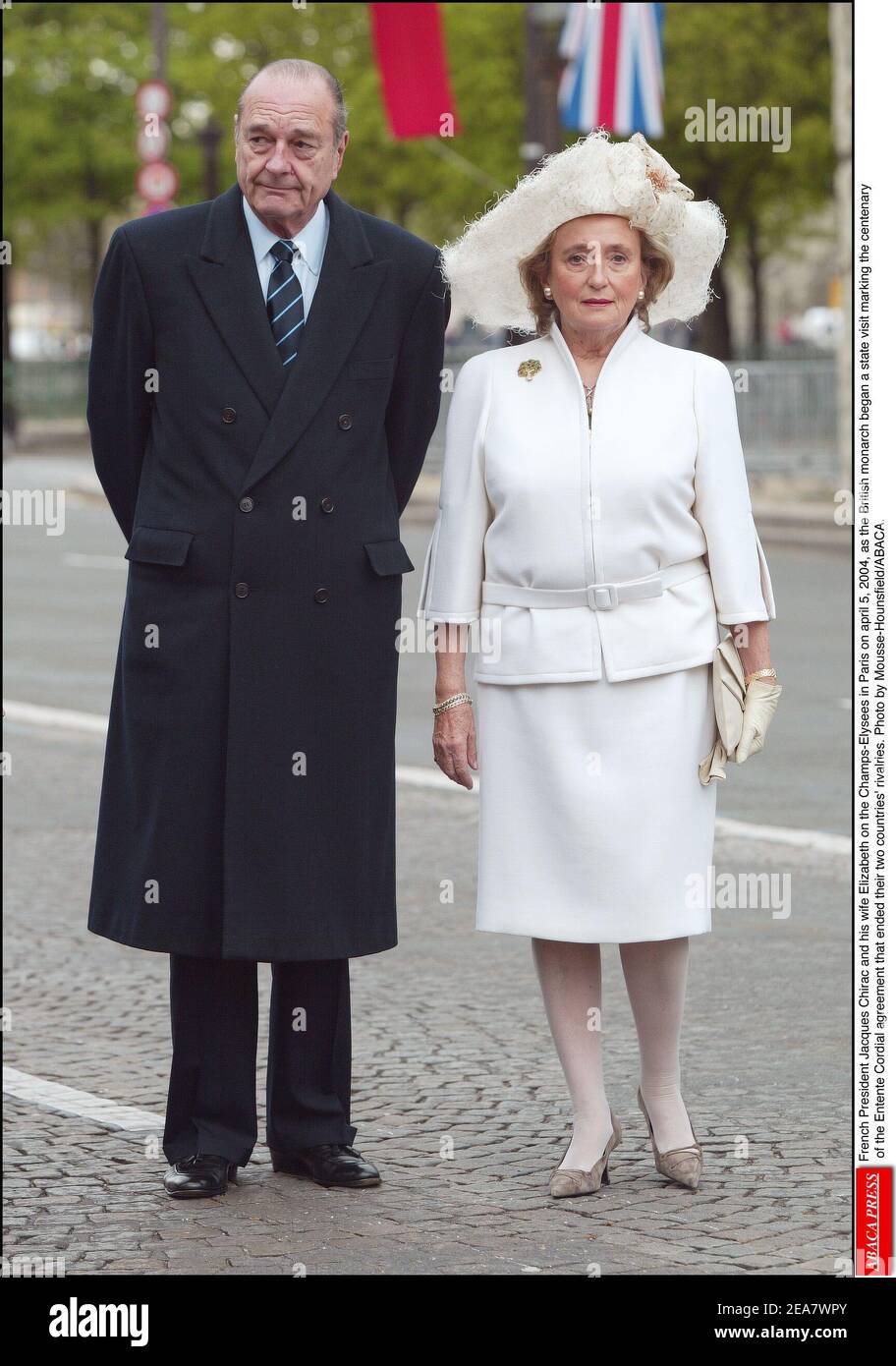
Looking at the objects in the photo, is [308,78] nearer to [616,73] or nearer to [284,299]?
[284,299]

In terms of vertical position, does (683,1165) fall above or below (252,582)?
below

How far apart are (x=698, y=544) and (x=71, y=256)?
7063 cm

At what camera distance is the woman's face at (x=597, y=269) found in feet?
15.2

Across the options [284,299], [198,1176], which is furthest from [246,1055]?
[284,299]

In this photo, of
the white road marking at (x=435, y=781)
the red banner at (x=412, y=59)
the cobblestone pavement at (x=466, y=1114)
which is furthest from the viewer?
the red banner at (x=412, y=59)

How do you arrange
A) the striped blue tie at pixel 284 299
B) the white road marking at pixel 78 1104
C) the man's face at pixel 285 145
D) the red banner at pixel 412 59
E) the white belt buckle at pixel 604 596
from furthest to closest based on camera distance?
the red banner at pixel 412 59 < the white road marking at pixel 78 1104 < the striped blue tie at pixel 284 299 < the white belt buckle at pixel 604 596 < the man's face at pixel 285 145

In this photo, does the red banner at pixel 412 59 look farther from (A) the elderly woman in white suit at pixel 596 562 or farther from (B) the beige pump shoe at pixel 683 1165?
(B) the beige pump shoe at pixel 683 1165

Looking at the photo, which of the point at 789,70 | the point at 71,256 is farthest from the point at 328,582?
the point at 71,256

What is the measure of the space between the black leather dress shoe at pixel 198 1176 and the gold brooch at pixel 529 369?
5.61 feet

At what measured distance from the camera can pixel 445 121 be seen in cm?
866

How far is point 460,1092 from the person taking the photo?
5.61 meters

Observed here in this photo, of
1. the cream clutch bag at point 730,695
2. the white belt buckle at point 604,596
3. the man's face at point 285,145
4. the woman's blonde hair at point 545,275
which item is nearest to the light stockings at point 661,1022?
the cream clutch bag at point 730,695

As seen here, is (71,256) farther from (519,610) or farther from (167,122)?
(519,610)

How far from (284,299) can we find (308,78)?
0.44 meters
